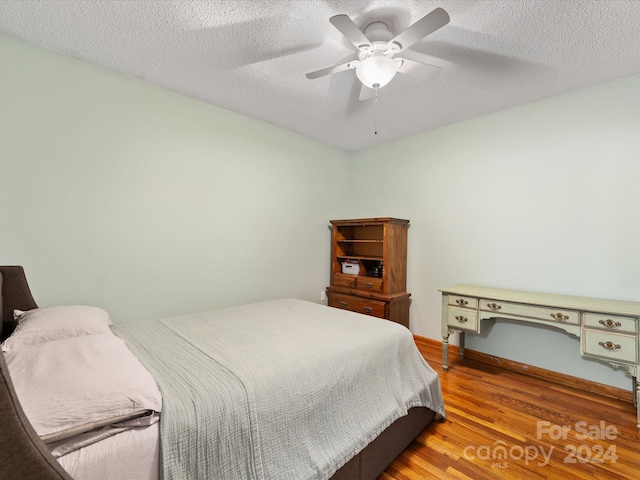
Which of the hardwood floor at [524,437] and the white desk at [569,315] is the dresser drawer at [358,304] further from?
the hardwood floor at [524,437]

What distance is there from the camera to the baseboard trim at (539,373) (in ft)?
7.17

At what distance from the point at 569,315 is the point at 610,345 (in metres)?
0.26

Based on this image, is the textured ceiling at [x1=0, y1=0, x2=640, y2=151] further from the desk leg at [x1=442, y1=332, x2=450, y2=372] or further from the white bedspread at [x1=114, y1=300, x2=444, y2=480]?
the desk leg at [x1=442, y1=332, x2=450, y2=372]

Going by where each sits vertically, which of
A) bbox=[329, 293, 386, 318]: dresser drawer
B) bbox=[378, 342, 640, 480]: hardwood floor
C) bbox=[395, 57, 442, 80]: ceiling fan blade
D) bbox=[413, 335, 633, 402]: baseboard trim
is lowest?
bbox=[378, 342, 640, 480]: hardwood floor

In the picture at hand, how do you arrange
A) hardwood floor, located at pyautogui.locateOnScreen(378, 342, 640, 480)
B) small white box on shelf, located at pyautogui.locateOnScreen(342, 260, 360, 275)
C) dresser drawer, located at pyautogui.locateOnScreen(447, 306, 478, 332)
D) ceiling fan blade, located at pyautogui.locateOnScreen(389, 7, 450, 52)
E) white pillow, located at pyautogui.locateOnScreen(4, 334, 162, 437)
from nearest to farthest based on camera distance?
white pillow, located at pyautogui.locateOnScreen(4, 334, 162, 437), ceiling fan blade, located at pyautogui.locateOnScreen(389, 7, 450, 52), hardwood floor, located at pyautogui.locateOnScreen(378, 342, 640, 480), dresser drawer, located at pyautogui.locateOnScreen(447, 306, 478, 332), small white box on shelf, located at pyautogui.locateOnScreen(342, 260, 360, 275)

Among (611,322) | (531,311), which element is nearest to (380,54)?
(531,311)

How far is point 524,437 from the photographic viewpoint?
173 centimetres

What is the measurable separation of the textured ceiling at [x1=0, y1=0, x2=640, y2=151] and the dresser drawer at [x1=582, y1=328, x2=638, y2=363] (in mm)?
1873

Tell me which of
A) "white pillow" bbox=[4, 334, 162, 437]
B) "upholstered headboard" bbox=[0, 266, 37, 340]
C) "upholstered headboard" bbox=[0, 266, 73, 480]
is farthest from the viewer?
"upholstered headboard" bbox=[0, 266, 37, 340]

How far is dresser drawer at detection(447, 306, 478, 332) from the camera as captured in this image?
248cm

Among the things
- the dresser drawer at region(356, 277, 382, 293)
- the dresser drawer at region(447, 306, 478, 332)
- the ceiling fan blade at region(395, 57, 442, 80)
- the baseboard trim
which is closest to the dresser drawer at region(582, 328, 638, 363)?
the baseboard trim

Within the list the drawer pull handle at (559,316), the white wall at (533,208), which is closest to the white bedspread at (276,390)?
the drawer pull handle at (559,316)

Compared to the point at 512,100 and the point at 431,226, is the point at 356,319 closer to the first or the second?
the point at 431,226

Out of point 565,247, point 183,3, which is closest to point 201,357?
point 183,3
